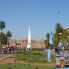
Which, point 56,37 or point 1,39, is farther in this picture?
point 1,39

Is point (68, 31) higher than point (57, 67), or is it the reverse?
point (68, 31)

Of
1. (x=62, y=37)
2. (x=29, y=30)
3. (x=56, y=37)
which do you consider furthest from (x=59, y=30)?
(x=29, y=30)

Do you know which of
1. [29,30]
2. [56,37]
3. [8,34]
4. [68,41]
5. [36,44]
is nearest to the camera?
[29,30]

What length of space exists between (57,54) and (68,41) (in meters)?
52.3

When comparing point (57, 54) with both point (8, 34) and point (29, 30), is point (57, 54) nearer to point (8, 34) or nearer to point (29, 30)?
point (29, 30)

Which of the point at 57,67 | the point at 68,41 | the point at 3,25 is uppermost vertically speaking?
the point at 3,25

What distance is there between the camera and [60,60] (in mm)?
23781

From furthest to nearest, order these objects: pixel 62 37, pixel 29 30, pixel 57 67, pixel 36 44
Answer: pixel 36 44 < pixel 62 37 < pixel 29 30 < pixel 57 67

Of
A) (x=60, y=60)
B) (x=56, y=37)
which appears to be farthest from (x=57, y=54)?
(x=56, y=37)

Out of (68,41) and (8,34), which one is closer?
(68,41)

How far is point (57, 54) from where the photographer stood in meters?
24.3

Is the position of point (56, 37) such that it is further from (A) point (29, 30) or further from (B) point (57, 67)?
(B) point (57, 67)

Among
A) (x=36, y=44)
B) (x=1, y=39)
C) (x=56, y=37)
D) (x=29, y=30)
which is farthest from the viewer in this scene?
(x=36, y=44)

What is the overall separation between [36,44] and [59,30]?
8591 centimetres
